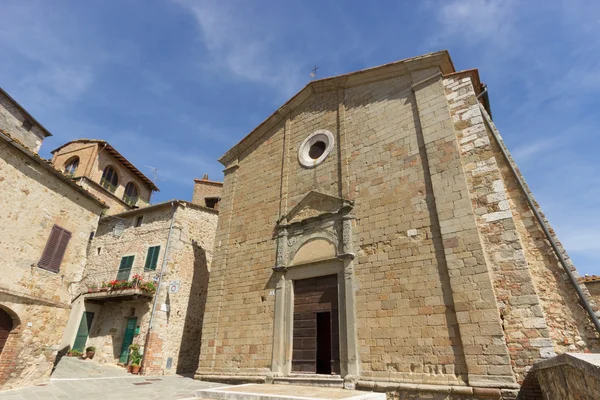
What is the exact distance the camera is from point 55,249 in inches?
361

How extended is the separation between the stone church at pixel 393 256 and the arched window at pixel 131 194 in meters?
14.6

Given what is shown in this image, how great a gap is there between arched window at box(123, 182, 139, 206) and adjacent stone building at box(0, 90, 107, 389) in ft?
46.7

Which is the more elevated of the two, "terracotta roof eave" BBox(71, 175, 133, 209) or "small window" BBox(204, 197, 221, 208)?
"terracotta roof eave" BBox(71, 175, 133, 209)

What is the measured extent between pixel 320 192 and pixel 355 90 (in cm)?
372

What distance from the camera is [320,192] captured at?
9.95 meters

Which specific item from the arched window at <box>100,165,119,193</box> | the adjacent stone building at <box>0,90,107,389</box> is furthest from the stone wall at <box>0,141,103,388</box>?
the arched window at <box>100,165,119,193</box>

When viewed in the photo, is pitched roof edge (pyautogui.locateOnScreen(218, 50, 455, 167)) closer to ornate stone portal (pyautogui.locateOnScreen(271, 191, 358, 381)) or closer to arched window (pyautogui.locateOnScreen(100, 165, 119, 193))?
ornate stone portal (pyautogui.locateOnScreen(271, 191, 358, 381))

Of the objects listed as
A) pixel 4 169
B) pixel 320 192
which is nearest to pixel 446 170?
pixel 320 192

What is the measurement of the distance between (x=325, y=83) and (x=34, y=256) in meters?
10.0

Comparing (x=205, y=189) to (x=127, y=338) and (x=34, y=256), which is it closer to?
(x=127, y=338)

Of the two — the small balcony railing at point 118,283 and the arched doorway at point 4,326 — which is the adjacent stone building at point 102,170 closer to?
the small balcony railing at point 118,283

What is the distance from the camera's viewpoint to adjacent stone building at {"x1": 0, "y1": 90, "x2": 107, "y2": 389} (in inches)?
311

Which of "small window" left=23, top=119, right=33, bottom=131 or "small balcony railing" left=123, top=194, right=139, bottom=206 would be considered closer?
"small window" left=23, top=119, right=33, bottom=131

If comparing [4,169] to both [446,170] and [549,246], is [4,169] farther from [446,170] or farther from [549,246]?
[549,246]
